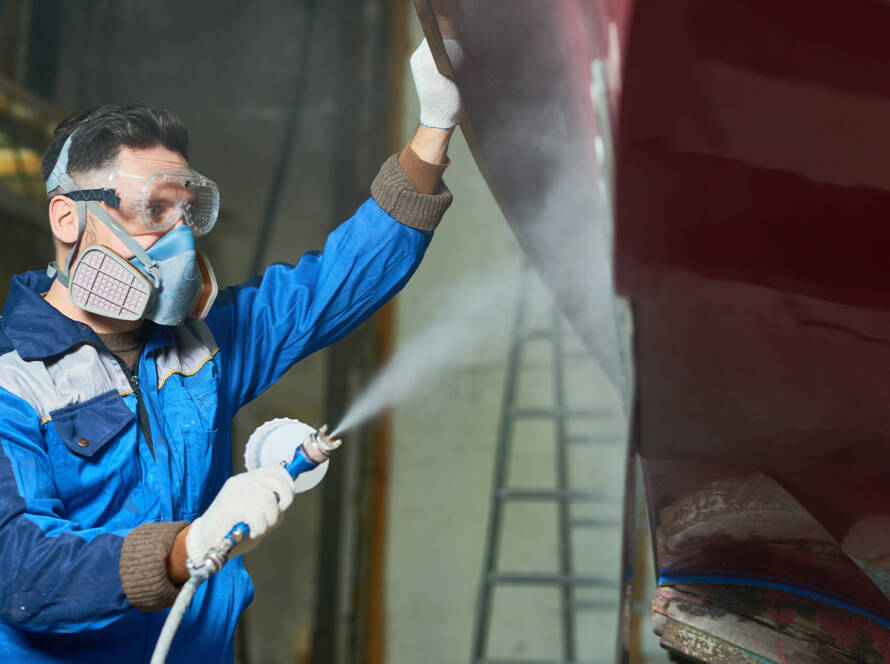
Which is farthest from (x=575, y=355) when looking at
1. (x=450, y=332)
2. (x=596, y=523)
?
(x=450, y=332)

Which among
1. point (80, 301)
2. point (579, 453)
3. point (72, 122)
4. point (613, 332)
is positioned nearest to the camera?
point (80, 301)

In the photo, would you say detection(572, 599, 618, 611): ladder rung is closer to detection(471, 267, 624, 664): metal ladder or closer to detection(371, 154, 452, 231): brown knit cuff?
detection(471, 267, 624, 664): metal ladder

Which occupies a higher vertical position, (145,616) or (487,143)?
(487,143)

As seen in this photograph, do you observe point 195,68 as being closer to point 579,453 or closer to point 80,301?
point 579,453

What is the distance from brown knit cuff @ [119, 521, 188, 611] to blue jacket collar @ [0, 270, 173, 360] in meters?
0.33

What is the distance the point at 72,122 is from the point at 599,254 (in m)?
0.92

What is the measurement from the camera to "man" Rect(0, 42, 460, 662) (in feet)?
3.84

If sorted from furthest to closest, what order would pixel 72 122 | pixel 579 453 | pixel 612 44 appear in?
pixel 579 453, pixel 72 122, pixel 612 44

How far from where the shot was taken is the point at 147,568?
3.76 ft

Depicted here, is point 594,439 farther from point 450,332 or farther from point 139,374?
point 139,374

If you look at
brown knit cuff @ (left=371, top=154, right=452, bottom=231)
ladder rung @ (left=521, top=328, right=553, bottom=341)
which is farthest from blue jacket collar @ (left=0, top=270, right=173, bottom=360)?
ladder rung @ (left=521, top=328, right=553, bottom=341)

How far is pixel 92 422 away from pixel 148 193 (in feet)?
1.26

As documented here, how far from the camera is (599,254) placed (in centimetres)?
151

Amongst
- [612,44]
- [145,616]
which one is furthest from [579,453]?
[612,44]
